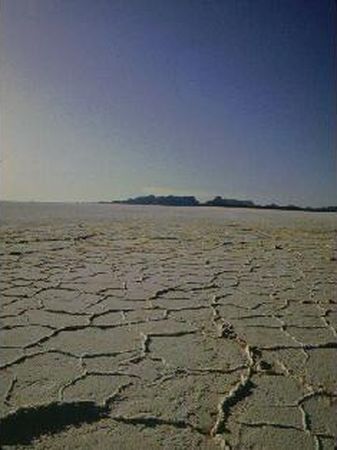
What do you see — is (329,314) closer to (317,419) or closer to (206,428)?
(317,419)

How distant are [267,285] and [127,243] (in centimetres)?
331

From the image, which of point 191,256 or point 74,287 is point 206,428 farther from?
point 191,256

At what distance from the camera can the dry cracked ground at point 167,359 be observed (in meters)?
1.65

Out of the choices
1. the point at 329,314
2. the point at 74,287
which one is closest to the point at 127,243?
the point at 74,287

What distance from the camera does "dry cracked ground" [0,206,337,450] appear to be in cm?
165

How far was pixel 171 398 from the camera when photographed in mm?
1860

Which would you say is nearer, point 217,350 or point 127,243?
point 217,350

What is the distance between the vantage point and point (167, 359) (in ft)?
7.38

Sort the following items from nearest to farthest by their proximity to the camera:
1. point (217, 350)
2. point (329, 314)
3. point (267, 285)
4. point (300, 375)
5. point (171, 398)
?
point (171, 398) → point (300, 375) → point (217, 350) → point (329, 314) → point (267, 285)

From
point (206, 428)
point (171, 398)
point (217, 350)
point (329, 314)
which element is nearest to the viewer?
point (206, 428)

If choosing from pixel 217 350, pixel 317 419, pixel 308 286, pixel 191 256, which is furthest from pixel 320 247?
pixel 317 419

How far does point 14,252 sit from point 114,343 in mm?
3520

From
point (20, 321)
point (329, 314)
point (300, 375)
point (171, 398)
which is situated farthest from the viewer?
point (329, 314)

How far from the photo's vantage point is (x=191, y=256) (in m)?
5.64
